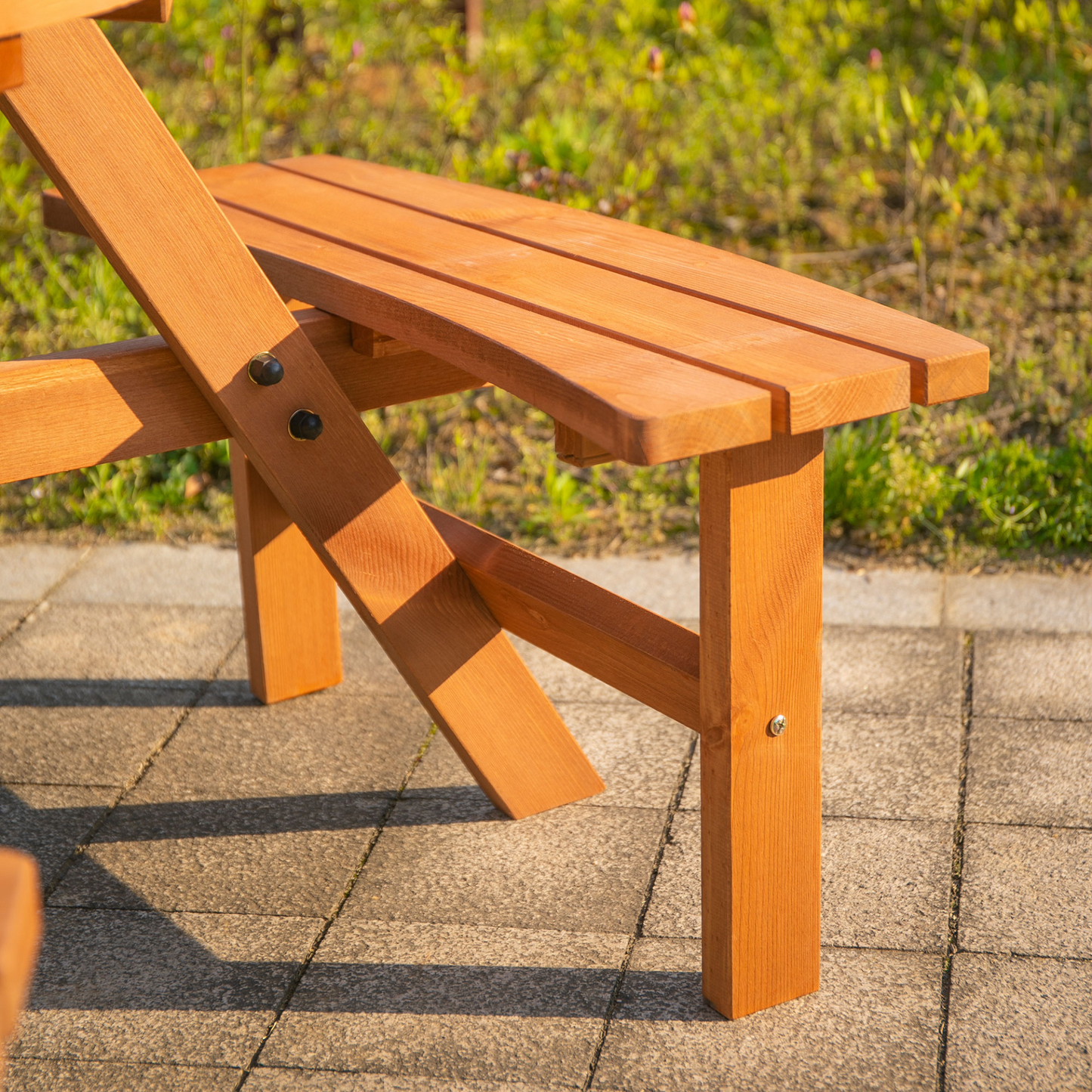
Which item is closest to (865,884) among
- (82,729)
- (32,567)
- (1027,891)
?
(1027,891)

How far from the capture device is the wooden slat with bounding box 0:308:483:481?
79.6 inches

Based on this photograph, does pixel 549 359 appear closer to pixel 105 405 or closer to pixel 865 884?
pixel 105 405

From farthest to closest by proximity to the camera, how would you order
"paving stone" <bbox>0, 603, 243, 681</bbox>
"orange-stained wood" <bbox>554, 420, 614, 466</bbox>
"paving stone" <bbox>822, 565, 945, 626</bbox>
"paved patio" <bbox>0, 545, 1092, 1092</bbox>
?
"paving stone" <bbox>822, 565, 945, 626</bbox>
"paving stone" <bbox>0, 603, 243, 681</bbox>
"paved patio" <bbox>0, 545, 1092, 1092</bbox>
"orange-stained wood" <bbox>554, 420, 614, 466</bbox>

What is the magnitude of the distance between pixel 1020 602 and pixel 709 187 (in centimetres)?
279

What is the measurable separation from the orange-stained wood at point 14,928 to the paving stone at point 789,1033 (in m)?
1.17

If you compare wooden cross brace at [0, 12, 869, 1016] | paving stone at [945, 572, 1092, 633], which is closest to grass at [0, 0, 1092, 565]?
paving stone at [945, 572, 1092, 633]

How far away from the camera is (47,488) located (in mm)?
4078

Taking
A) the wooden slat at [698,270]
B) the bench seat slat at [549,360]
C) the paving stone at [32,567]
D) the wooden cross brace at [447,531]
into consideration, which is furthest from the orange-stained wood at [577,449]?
the paving stone at [32,567]

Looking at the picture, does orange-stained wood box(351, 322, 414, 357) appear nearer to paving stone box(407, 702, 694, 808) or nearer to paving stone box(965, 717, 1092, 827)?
paving stone box(407, 702, 694, 808)

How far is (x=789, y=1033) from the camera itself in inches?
78.9

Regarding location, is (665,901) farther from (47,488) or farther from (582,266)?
(47,488)

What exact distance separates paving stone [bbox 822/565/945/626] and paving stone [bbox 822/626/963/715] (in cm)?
5

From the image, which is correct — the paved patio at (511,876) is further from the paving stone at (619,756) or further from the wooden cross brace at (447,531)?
the wooden cross brace at (447,531)

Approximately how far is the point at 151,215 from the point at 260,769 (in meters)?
1.16
